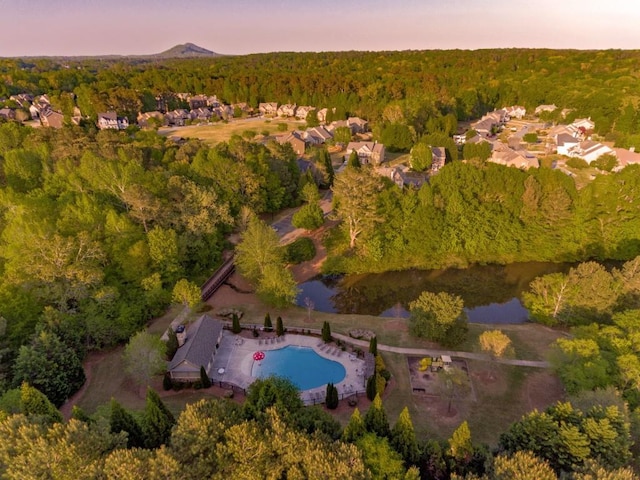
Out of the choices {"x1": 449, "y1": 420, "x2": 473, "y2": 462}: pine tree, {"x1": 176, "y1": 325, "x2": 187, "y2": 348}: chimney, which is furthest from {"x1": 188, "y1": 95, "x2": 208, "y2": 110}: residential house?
{"x1": 449, "y1": 420, "x2": 473, "y2": 462}: pine tree

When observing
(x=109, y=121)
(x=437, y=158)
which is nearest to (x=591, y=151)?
(x=437, y=158)

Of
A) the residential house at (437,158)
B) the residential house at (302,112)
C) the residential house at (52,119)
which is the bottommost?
the residential house at (437,158)

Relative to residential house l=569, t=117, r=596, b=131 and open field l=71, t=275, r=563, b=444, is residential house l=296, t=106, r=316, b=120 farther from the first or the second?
open field l=71, t=275, r=563, b=444

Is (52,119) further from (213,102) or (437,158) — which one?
(437,158)

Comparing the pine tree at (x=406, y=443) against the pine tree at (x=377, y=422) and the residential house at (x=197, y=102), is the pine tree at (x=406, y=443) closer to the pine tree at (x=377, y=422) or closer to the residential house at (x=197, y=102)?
the pine tree at (x=377, y=422)

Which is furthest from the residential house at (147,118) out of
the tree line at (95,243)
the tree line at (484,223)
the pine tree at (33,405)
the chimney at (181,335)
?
the pine tree at (33,405)
